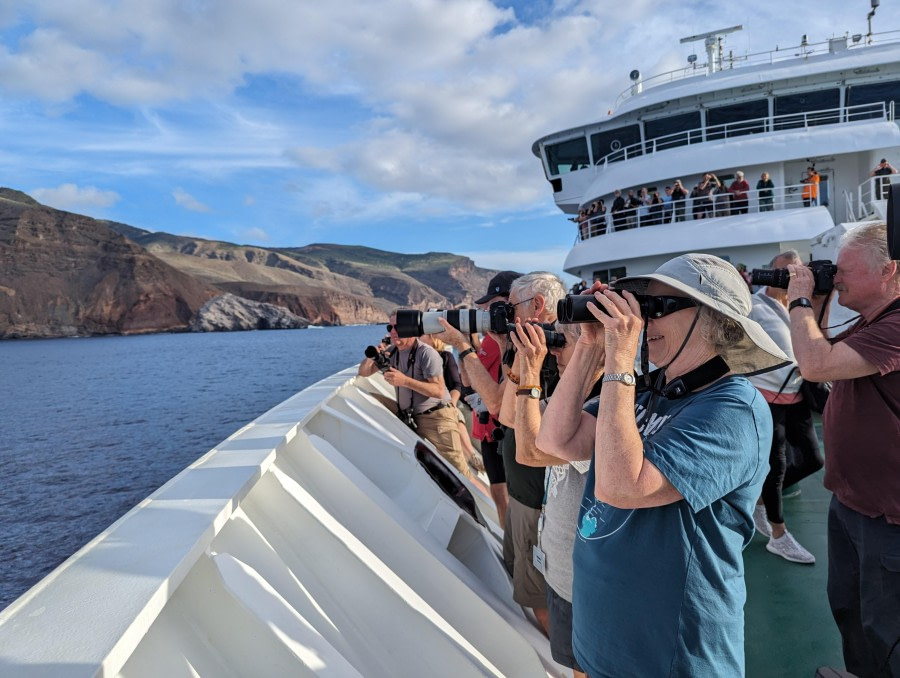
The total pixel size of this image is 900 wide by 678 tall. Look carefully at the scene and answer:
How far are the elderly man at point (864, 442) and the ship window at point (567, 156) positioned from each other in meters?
13.5

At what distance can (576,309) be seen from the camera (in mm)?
1378

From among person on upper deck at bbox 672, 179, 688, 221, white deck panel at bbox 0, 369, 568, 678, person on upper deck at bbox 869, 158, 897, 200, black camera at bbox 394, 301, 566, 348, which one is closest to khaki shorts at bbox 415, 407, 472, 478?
white deck panel at bbox 0, 369, 568, 678

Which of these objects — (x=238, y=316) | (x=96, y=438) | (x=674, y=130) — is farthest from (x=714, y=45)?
(x=238, y=316)

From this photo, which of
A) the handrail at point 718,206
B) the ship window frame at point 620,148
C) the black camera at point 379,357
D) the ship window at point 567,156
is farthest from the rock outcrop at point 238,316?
the black camera at point 379,357

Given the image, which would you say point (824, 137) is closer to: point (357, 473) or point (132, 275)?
point (357, 473)

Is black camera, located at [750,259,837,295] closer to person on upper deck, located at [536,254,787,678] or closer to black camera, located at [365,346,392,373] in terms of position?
Result: person on upper deck, located at [536,254,787,678]

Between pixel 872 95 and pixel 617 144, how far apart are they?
4.89 metres

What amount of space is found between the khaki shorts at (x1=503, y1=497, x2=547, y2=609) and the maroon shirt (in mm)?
1009

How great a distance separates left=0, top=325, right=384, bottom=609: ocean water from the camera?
24.6 feet

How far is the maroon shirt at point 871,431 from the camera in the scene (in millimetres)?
1709

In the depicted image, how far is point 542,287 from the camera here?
215 cm

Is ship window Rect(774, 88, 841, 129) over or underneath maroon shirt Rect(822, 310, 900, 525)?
over

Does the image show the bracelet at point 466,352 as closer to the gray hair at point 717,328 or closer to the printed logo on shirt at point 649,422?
the printed logo on shirt at point 649,422

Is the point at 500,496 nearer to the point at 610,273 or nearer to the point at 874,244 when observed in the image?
the point at 874,244
